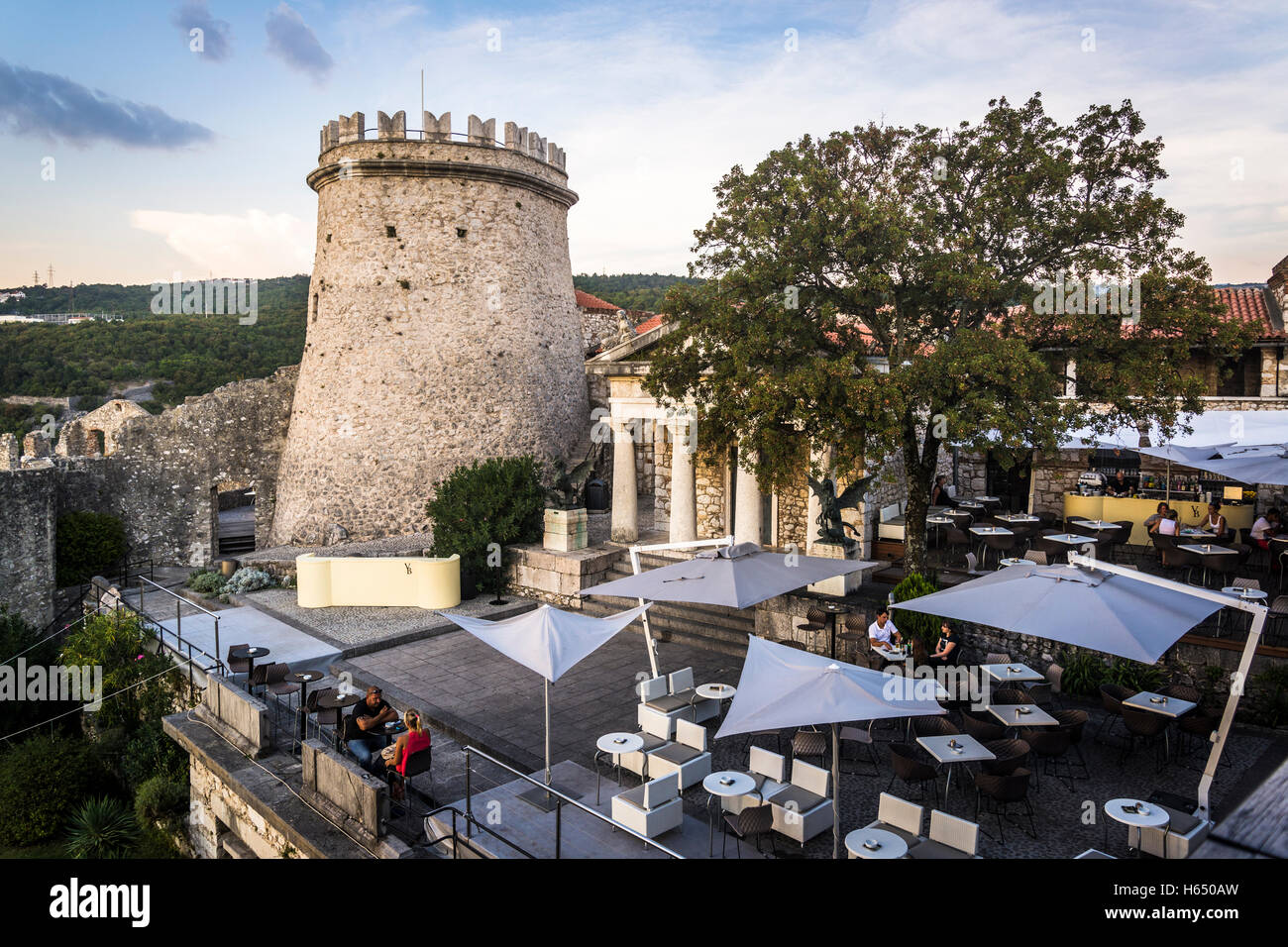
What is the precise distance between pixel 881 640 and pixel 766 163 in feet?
25.7

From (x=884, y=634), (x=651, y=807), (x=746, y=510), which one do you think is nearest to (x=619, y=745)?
(x=651, y=807)

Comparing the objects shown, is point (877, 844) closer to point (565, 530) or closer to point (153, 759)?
point (565, 530)

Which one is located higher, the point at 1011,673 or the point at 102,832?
the point at 1011,673

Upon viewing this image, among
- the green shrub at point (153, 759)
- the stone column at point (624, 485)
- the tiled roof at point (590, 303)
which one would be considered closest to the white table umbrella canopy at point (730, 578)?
the stone column at point (624, 485)

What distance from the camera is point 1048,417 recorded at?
35.6ft

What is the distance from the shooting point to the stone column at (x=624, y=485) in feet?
57.3

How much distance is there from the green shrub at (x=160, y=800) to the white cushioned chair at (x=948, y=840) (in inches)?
411

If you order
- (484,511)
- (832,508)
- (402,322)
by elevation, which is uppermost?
(402,322)

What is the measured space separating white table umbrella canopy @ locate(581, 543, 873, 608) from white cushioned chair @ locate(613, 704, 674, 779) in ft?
4.69

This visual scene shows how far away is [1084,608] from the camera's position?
764cm

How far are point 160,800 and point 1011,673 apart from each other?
11885 mm
